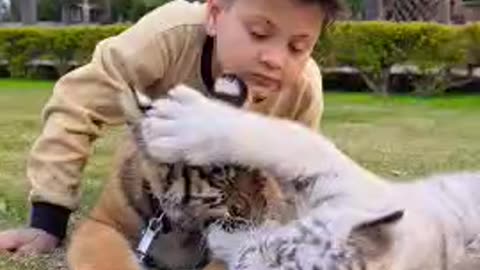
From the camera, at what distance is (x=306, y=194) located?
2.50 metres

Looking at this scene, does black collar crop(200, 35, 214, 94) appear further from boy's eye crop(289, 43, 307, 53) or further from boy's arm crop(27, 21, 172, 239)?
boy's eye crop(289, 43, 307, 53)

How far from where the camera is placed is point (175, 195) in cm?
287

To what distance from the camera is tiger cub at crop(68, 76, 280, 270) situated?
277cm

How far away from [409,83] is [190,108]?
44.6 ft

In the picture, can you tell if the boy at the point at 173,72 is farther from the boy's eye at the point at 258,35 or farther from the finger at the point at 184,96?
the finger at the point at 184,96

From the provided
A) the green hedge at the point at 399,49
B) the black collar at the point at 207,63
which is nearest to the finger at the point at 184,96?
the black collar at the point at 207,63

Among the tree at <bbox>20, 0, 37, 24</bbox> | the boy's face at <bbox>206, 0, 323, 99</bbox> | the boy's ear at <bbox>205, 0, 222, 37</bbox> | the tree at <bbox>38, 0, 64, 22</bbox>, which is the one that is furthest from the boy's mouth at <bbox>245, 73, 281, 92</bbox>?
the tree at <bbox>38, 0, 64, 22</bbox>

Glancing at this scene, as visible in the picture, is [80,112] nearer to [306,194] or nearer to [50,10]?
[306,194]

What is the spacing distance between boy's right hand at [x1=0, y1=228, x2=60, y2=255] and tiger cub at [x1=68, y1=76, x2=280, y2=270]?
436mm

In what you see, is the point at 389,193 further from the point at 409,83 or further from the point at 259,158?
the point at 409,83

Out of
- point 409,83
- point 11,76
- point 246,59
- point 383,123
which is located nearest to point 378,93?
point 409,83

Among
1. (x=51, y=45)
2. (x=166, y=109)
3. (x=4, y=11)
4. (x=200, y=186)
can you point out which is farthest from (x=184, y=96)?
(x=4, y=11)

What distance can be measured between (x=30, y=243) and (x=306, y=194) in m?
1.53

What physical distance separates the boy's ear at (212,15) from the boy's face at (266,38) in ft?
0.13
